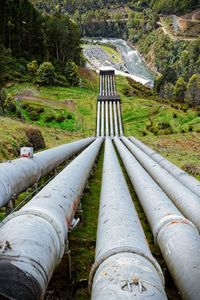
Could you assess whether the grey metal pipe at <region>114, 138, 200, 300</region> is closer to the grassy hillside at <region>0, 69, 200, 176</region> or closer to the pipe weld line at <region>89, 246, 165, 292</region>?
the pipe weld line at <region>89, 246, 165, 292</region>

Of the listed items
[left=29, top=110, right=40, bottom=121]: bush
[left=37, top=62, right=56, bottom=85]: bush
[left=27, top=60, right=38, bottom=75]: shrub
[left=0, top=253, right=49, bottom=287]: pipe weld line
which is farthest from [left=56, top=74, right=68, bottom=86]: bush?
[left=0, top=253, right=49, bottom=287]: pipe weld line

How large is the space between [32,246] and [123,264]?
2465mm

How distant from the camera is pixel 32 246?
10.0 meters

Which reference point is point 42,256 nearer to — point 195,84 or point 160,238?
point 160,238

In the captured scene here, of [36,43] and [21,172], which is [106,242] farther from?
[36,43]

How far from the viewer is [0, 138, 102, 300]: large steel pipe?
8.51m

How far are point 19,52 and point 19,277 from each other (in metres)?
127

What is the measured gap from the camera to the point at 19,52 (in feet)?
420

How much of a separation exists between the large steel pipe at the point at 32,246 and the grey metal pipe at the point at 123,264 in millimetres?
1387

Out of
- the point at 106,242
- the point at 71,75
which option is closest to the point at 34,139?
the point at 106,242

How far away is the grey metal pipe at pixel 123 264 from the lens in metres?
8.88

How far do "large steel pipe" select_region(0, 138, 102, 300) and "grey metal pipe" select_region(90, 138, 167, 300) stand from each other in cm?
139

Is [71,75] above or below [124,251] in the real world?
above

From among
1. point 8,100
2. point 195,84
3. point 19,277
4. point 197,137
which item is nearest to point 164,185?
point 19,277
